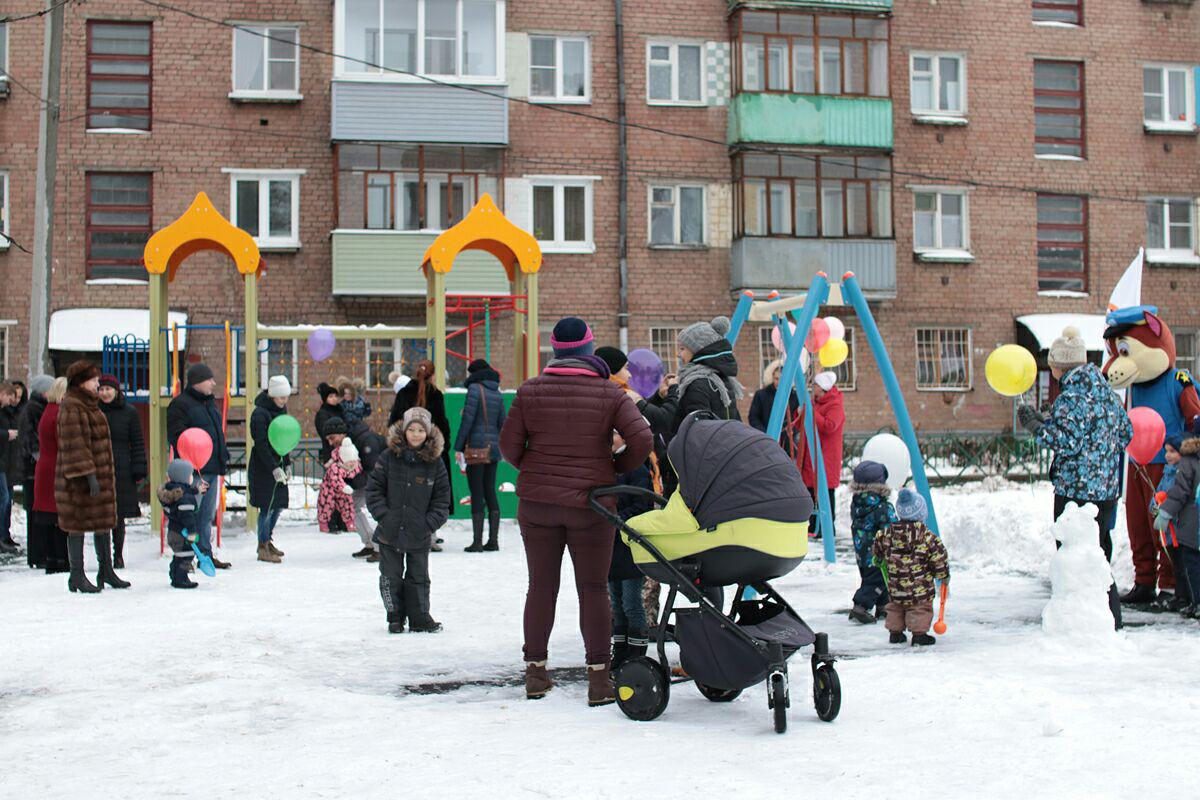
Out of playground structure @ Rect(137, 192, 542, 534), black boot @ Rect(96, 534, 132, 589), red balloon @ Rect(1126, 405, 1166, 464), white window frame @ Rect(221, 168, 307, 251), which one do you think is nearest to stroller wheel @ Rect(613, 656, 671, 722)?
red balloon @ Rect(1126, 405, 1166, 464)

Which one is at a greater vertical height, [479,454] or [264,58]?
[264,58]

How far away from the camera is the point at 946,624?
26.0 feet

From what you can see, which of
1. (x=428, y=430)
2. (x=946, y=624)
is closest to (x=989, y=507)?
(x=946, y=624)

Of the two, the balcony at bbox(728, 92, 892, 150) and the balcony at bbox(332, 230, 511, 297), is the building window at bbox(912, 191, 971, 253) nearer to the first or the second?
the balcony at bbox(728, 92, 892, 150)

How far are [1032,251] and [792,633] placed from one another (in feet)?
82.2

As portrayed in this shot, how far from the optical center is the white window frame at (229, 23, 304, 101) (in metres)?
25.5

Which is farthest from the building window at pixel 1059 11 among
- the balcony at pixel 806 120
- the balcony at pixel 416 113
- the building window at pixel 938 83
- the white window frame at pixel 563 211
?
the balcony at pixel 416 113

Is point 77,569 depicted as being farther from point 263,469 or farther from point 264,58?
point 264,58

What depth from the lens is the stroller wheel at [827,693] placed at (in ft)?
17.9

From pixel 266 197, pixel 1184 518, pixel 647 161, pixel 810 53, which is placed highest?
pixel 810 53

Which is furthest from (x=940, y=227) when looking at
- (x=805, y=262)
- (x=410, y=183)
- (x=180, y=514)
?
(x=180, y=514)

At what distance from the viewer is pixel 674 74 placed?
88.9 ft

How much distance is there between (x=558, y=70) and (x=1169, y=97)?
13.8 meters

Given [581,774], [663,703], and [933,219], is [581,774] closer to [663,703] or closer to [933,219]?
[663,703]
